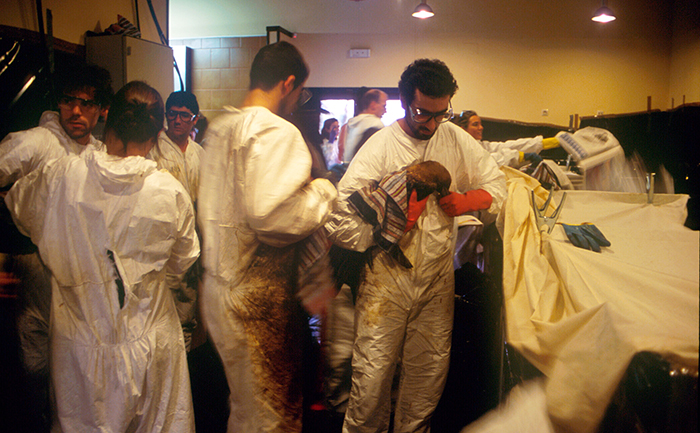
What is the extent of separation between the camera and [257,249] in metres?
1.32

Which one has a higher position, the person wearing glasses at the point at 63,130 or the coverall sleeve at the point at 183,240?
the person wearing glasses at the point at 63,130

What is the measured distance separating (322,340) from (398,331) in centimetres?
58

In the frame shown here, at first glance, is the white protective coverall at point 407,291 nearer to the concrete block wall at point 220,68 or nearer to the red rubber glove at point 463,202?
the red rubber glove at point 463,202

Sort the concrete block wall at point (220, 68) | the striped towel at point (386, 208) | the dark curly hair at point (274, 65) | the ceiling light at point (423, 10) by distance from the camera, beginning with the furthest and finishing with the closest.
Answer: the concrete block wall at point (220, 68)
the ceiling light at point (423, 10)
the striped towel at point (386, 208)
the dark curly hair at point (274, 65)

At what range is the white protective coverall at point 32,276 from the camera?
6.11 feet

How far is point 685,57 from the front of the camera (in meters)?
1.48

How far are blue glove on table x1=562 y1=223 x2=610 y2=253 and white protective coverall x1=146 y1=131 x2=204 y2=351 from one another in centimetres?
187

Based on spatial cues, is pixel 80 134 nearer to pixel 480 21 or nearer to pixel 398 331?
pixel 398 331

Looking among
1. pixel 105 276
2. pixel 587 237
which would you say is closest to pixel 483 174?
pixel 587 237

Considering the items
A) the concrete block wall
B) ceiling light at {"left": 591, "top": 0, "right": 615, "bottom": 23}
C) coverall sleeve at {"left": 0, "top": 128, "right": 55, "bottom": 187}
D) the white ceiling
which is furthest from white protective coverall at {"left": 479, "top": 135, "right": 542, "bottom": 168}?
the concrete block wall

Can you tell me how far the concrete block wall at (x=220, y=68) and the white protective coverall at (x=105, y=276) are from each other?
179 inches

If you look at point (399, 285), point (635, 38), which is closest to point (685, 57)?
point (399, 285)

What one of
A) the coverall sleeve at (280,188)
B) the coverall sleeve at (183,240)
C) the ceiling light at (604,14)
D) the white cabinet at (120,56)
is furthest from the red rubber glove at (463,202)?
the ceiling light at (604,14)

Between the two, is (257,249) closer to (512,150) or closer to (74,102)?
(74,102)
